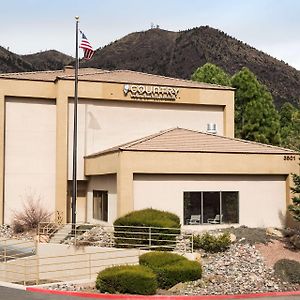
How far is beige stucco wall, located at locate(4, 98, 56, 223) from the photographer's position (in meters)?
35.0

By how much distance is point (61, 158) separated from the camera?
1368 inches

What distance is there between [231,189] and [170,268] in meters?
10.3

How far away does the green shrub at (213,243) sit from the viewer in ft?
78.3

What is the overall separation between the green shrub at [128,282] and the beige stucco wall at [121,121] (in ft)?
54.2

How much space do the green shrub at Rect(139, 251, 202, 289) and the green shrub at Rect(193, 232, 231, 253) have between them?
2767 millimetres

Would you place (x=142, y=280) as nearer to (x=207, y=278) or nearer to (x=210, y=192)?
(x=207, y=278)

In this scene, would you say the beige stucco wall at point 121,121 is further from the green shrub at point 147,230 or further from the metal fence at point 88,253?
the green shrub at point 147,230

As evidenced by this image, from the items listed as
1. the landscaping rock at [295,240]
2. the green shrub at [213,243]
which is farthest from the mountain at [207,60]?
the green shrub at [213,243]

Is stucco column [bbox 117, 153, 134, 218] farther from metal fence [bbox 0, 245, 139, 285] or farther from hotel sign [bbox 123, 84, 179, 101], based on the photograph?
hotel sign [bbox 123, 84, 179, 101]

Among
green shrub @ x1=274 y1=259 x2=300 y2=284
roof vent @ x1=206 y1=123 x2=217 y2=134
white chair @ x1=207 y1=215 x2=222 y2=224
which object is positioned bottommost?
green shrub @ x1=274 y1=259 x2=300 y2=284

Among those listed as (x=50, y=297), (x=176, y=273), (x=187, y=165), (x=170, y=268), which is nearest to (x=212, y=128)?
(x=187, y=165)

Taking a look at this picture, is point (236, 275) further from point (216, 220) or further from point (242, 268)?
point (216, 220)

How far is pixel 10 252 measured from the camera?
26.9 metres

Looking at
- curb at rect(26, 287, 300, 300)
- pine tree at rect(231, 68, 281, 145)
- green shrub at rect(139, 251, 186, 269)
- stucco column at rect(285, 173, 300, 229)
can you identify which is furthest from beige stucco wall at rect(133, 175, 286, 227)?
pine tree at rect(231, 68, 281, 145)
